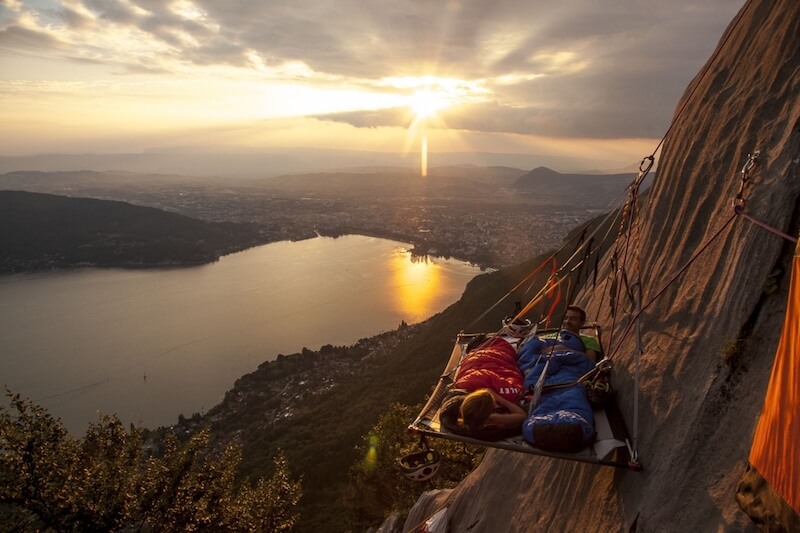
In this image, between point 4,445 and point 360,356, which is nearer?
point 4,445

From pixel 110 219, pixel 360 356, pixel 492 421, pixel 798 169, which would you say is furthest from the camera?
pixel 110 219

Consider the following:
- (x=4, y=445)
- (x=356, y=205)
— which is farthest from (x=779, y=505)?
(x=356, y=205)

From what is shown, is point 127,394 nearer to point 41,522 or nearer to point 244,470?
point 244,470

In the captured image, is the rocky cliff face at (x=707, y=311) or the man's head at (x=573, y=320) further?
the man's head at (x=573, y=320)

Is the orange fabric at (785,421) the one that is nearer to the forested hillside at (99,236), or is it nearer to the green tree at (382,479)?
the green tree at (382,479)

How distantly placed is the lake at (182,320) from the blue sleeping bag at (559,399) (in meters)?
37.8

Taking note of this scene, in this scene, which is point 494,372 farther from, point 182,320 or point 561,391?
point 182,320

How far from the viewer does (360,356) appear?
140ft

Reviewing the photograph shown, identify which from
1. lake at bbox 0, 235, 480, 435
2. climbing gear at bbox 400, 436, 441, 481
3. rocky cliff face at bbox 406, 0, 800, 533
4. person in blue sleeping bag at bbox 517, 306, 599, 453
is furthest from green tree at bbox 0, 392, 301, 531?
lake at bbox 0, 235, 480, 435

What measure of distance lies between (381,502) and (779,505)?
14946mm

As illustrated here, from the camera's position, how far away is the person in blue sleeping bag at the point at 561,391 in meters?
3.50

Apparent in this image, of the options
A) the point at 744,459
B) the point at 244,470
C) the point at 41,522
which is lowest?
the point at 244,470

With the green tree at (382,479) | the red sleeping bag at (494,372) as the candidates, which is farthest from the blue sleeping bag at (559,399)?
the green tree at (382,479)

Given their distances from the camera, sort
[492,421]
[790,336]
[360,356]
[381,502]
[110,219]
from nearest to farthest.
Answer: [790,336] < [492,421] < [381,502] < [360,356] < [110,219]
